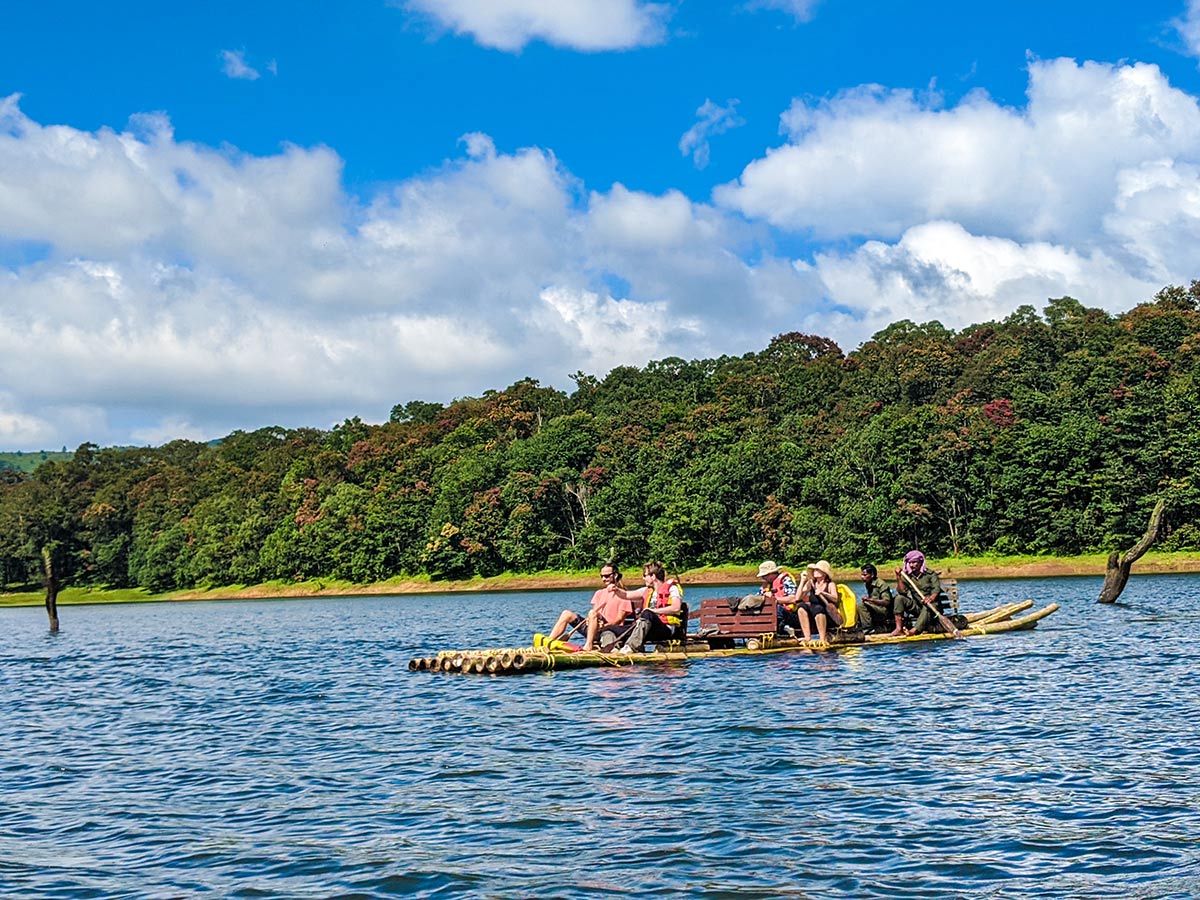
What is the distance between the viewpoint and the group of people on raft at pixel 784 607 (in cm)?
3089

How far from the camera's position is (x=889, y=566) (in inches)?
3765

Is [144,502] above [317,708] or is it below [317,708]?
above

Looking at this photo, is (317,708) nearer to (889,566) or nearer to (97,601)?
(889,566)

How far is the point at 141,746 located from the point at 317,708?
15.8 ft

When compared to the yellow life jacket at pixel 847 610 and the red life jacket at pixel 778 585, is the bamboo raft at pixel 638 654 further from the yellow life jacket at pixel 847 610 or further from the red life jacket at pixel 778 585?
the red life jacket at pixel 778 585

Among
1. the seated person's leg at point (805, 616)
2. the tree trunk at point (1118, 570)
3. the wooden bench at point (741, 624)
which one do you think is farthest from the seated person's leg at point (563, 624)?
the tree trunk at point (1118, 570)

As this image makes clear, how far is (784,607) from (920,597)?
12.5 feet

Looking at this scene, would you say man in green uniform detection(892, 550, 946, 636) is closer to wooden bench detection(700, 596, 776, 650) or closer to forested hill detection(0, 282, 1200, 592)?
wooden bench detection(700, 596, 776, 650)

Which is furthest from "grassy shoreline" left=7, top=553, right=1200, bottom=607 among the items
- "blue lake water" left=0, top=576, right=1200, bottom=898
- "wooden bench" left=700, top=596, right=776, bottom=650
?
"blue lake water" left=0, top=576, right=1200, bottom=898

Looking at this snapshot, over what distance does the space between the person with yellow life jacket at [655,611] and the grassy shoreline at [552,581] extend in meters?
56.0

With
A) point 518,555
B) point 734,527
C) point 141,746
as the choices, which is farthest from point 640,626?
point 518,555

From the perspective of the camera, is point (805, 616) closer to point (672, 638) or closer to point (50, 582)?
point (672, 638)

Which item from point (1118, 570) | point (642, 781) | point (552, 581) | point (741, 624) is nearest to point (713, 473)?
point (552, 581)

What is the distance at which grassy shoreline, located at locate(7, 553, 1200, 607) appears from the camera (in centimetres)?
8619
